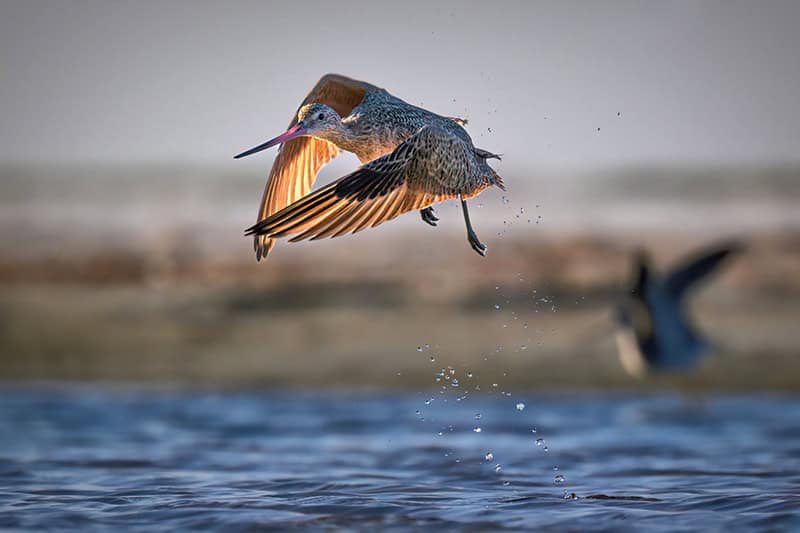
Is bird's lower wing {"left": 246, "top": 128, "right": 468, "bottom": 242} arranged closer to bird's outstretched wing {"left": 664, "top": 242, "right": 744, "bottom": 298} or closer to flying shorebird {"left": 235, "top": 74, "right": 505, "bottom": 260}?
flying shorebird {"left": 235, "top": 74, "right": 505, "bottom": 260}

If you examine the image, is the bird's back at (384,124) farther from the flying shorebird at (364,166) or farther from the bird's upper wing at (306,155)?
the bird's upper wing at (306,155)

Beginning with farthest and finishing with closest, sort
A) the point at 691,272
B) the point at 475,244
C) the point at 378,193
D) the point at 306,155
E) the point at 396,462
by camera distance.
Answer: the point at 691,272 → the point at 396,462 → the point at 306,155 → the point at 475,244 → the point at 378,193

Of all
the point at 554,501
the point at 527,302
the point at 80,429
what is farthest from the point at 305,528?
the point at 527,302

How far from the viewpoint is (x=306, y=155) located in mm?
8023

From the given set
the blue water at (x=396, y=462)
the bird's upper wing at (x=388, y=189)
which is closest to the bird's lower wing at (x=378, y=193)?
the bird's upper wing at (x=388, y=189)

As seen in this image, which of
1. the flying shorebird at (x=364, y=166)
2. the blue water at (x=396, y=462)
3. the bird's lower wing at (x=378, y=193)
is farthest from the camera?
the blue water at (x=396, y=462)

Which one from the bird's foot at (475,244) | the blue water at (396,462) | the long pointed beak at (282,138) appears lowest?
the blue water at (396,462)

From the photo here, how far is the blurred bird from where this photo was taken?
1227cm

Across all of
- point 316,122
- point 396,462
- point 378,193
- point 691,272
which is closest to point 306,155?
point 316,122

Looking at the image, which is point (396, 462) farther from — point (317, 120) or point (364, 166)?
point (364, 166)

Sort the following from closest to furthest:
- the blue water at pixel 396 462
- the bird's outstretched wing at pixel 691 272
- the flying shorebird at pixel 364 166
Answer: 1. the flying shorebird at pixel 364 166
2. the blue water at pixel 396 462
3. the bird's outstretched wing at pixel 691 272

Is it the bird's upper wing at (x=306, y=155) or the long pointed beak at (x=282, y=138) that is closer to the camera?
the long pointed beak at (x=282, y=138)

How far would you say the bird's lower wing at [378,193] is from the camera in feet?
19.6

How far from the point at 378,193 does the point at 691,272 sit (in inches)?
262
